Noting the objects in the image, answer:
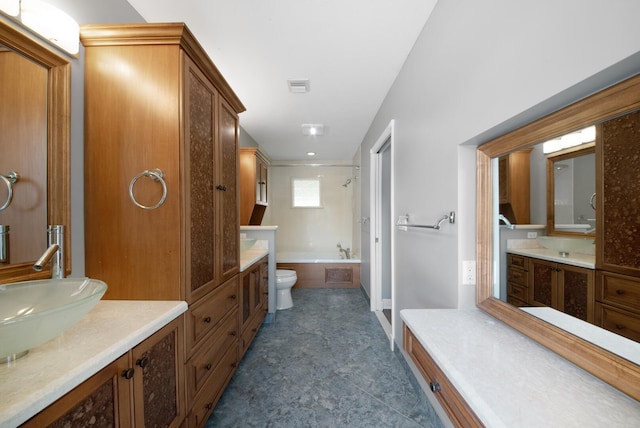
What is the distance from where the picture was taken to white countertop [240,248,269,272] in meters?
2.01

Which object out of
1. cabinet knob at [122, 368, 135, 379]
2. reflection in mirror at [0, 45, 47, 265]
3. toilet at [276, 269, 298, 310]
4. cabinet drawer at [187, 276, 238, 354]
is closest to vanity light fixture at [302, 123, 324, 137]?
toilet at [276, 269, 298, 310]

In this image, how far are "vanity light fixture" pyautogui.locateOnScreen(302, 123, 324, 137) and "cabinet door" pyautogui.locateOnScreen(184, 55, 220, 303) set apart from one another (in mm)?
1690

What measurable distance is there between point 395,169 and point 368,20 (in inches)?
41.4

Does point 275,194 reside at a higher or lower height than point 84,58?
lower

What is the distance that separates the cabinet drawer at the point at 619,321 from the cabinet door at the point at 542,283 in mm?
134

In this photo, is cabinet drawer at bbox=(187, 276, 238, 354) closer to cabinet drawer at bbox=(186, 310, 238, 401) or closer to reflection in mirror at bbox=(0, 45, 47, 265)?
cabinet drawer at bbox=(186, 310, 238, 401)

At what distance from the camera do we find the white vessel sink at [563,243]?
732 millimetres

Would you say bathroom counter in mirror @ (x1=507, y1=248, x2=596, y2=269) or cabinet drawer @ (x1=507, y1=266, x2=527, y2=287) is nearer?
bathroom counter in mirror @ (x1=507, y1=248, x2=596, y2=269)

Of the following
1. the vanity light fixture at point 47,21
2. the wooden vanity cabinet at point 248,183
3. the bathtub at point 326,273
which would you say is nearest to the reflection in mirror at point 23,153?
the vanity light fixture at point 47,21

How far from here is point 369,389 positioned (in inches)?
67.5

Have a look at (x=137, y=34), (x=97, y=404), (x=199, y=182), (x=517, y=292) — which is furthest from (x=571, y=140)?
(x=137, y=34)

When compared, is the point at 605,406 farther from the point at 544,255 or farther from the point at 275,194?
the point at 275,194

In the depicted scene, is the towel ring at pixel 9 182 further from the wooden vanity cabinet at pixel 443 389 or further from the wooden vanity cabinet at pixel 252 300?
the wooden vanity cabinet at pixel 443 389

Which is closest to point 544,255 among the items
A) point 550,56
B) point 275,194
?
point 550,56
